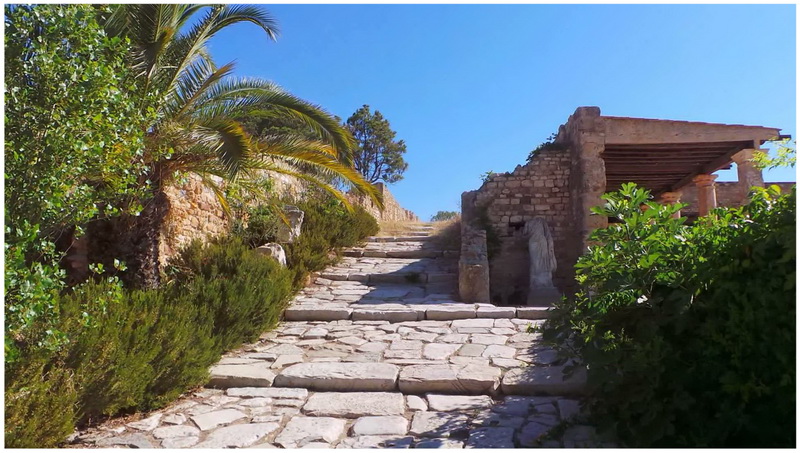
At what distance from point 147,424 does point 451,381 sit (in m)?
2.18

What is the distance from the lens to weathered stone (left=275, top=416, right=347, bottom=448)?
10.5 feet

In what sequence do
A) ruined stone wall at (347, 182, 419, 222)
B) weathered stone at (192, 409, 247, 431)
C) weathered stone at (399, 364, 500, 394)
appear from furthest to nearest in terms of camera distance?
ruined stone wall at (347, 182, 419, 222)
weathered stone at (399, 364, 500, 394)
weathered stone at (192, 409, 247, 431)

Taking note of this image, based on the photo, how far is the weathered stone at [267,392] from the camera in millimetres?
4105

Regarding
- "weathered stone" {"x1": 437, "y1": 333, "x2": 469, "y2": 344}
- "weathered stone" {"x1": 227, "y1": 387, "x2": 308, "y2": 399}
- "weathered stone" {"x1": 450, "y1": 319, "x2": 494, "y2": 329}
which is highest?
"weathered stone" {"x1": 450, "y1": 319, "x2": 494, "y2": 329}

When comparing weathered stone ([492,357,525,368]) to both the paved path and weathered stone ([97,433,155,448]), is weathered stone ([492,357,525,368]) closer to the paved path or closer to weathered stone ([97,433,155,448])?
the paved path

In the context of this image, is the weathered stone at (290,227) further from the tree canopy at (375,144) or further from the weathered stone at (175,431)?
the tree canopy at (375,144)

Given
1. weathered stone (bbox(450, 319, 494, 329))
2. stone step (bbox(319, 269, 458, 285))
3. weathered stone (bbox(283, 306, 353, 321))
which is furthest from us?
stone step (bbox(319, 269, 458, 285))

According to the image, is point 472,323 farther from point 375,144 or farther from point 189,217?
point 375,144

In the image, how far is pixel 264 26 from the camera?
6.38 meters

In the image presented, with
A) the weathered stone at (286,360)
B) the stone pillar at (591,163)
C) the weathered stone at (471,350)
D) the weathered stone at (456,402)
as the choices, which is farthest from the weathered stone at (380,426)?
the stone pillar at (591,163)

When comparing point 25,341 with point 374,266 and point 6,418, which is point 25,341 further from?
point 374,266

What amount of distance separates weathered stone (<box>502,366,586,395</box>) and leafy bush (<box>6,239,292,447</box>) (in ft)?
8.03

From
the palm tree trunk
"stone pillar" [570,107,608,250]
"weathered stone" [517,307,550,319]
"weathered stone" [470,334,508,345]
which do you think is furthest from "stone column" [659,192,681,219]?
the palm tree trunk

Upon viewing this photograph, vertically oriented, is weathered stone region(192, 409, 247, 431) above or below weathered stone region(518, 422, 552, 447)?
above
